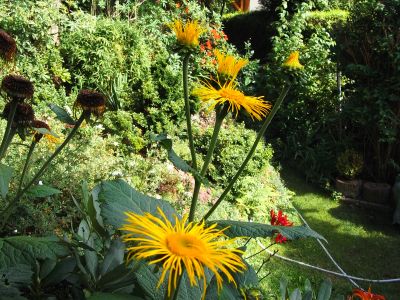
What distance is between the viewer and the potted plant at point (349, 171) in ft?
21.8

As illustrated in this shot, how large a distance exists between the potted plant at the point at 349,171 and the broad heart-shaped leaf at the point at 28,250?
5797mm

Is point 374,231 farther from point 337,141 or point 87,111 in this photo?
point 87,111

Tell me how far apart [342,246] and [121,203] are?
15.1 feet

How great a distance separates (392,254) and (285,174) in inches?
85.6

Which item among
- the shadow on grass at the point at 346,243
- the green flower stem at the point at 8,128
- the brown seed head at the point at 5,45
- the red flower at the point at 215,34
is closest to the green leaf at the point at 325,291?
the green flower stem at the point at 8,128

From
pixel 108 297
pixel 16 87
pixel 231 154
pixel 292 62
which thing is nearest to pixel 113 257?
pixel 108 297

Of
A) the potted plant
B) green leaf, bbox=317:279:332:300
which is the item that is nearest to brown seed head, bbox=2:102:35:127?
green leaf, bbox=317:279:332:300

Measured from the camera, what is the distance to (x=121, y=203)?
120cm

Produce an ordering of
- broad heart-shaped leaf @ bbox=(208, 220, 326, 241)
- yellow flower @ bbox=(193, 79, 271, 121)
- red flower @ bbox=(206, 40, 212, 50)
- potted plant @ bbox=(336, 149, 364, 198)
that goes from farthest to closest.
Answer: red flower @ bbox=(206, 40, 212, 50)
potted plant @ bbox=(336, 149, 364, 198)
yellow flower @ bbox=(193, 79, 271, 121)
broad heart-shaped leaf @ bbox=(208, 220, 326, 241)

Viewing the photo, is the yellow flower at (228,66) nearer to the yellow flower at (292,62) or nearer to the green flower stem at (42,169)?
the yellow flower at (292,62)

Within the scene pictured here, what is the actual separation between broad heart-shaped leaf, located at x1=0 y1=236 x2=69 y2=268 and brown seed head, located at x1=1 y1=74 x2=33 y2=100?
37 centimetres

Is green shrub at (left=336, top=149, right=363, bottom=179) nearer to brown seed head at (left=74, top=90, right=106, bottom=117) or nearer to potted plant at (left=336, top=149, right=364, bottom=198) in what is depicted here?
potted plant at (left=336, top=149, right=364, bottom=198)

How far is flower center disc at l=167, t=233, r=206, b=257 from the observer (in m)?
0.82

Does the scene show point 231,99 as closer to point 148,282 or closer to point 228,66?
point 228,66
